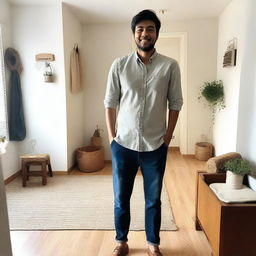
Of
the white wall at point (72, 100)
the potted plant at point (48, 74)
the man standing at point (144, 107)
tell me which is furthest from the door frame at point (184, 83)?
the man standing at point (144, 107)

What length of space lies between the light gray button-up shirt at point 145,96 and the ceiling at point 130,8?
1.87 m

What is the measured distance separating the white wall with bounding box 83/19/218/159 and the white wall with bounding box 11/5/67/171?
2.78ft

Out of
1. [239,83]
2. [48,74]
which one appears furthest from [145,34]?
[48,74]

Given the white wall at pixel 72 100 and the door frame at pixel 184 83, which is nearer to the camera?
the white wall at pixel 72 100

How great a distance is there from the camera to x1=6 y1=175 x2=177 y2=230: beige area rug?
211 centimetres

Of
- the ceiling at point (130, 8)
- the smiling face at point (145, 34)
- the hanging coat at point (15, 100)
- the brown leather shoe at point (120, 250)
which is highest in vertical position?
the ceiling at point (130, 8)

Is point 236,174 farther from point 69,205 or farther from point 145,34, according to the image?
point 69,205

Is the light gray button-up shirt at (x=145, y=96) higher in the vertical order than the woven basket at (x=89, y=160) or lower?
higher

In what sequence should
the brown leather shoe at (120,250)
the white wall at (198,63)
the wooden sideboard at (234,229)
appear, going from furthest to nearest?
the white wall at (198,63) → the brown leather shoe at (120,250) → the wooden sideboard at (234,229)

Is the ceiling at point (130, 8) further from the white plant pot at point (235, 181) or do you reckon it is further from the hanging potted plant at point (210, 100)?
the white plant pot at point (235, 181)

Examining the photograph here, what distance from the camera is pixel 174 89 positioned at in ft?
4.91

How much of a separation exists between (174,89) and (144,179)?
609 millimetres

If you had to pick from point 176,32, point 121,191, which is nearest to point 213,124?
point 176,32

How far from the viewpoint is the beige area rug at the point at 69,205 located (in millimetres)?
2105
